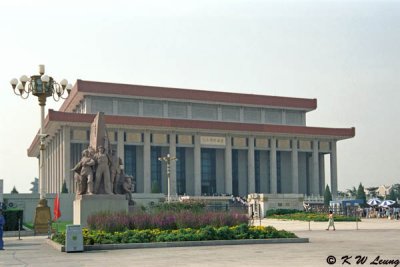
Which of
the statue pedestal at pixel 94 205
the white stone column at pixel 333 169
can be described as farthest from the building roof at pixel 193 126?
the statue pedestal at pixel 94 205

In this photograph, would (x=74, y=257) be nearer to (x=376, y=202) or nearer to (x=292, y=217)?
(x=292, y=217)

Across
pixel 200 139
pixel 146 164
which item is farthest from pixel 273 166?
pixel 146 164

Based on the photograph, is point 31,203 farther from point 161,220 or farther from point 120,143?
point 161,220

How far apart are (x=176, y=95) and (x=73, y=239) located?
67.7m

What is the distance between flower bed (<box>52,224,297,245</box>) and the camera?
22.5 meters

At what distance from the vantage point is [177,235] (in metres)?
23.3

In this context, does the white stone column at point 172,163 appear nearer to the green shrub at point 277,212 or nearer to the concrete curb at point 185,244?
the green shrub at point 277,212

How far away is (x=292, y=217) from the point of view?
5538cm

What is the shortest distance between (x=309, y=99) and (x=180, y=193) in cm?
2595

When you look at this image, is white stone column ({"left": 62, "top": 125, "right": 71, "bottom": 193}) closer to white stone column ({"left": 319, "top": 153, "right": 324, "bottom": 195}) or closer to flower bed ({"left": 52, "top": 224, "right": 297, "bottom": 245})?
white stone column ({"left": 319, "top": 153, "right": 324, "bottom": 195})

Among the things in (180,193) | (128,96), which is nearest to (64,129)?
(128,96)

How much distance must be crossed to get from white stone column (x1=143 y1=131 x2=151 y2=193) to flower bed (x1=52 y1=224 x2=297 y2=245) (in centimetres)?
5722

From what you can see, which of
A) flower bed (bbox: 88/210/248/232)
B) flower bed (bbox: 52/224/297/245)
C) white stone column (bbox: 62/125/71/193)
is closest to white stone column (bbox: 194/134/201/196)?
white stone column (bbox: 62/125/71/193)

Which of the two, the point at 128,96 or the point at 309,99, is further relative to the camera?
the point at 309,99
